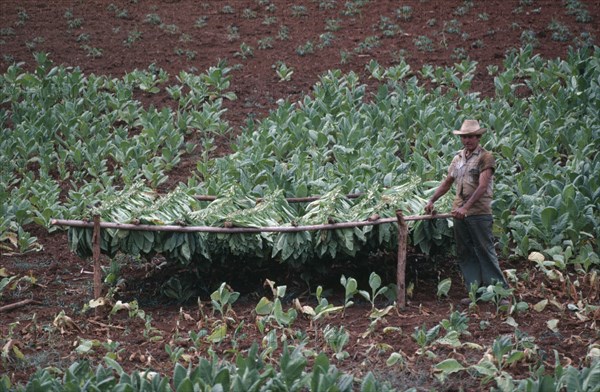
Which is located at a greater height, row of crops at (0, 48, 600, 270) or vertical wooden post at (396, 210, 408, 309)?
row of crops at (0, 48, 600, 270)

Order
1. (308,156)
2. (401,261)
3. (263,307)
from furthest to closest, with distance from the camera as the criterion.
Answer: (308,156), (401,261), (263,307)

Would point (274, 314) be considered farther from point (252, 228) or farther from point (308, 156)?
point (308, 156)

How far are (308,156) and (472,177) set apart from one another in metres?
3.26

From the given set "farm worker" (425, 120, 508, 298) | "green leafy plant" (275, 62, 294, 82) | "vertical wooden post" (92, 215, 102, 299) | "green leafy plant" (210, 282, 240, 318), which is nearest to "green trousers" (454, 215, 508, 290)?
"farm worker" (425, 120, 508, 298)

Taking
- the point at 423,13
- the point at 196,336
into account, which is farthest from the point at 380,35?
the point at 196,336

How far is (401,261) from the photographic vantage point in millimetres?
7062

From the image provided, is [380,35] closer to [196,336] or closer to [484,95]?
[484,95]

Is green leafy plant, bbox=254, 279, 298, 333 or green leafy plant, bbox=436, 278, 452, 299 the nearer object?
green leafy plant, bbox=254, 279, 298, 333

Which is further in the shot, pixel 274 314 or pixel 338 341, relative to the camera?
pixel 274 314

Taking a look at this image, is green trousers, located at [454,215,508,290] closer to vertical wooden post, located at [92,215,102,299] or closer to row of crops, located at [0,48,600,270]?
row of crops, located at [0,48,600,270]

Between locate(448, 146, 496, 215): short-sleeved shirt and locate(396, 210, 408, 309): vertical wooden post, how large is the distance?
0.45m

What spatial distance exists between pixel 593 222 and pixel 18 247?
17.7 feet

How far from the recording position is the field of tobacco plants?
6117mm

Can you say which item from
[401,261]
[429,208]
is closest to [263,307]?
[401,261]
